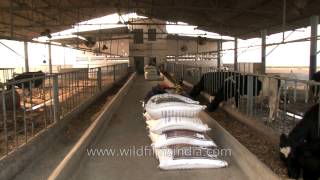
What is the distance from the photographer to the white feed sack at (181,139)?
4941mm

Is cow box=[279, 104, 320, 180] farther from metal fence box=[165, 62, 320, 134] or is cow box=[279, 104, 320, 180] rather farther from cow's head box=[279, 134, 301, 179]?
metal fence box=[165, 62, 320, 134]

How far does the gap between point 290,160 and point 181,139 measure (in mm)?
1488

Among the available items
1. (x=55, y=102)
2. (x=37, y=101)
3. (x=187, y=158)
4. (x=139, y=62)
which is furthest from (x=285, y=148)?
(x=139, y=62)

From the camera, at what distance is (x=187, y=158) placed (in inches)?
184

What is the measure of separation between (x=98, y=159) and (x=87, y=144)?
628 mm

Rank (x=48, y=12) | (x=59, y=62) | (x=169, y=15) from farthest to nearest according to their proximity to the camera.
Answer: (x=59, y=62)
(x=169, y=15)
(x=48, y=12)

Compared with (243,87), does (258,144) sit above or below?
below

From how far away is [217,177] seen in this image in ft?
14.9

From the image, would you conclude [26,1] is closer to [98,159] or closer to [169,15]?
[169,15]

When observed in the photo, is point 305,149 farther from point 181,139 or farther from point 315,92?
point 181,139

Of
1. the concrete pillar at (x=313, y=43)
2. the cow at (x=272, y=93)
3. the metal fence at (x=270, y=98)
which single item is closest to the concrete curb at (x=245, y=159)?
the metal fence at (x=270, y=98)

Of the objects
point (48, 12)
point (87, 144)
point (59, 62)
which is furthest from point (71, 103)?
point (59, 62)

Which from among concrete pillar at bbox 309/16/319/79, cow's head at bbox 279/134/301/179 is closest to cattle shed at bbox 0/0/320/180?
cow's head at bbox 279/134/301/179

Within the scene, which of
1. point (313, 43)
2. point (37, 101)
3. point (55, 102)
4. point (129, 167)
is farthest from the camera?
point (313, 43)
